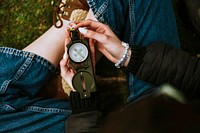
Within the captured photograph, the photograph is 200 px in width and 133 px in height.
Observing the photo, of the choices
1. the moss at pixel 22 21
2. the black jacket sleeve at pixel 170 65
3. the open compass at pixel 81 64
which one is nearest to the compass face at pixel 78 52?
the open compass at pixel 81 64

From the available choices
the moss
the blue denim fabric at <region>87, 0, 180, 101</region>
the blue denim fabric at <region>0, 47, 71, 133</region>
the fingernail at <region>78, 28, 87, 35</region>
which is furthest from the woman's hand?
the moss

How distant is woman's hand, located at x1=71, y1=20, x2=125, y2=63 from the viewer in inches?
49.6

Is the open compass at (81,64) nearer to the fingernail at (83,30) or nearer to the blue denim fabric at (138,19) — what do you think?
the fingernail at (83,30)

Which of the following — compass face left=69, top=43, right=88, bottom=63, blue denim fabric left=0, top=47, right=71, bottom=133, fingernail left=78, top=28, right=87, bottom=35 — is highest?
fingernail left=78, top=28, right=87, bottom=35

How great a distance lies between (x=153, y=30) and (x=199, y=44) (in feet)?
1.84

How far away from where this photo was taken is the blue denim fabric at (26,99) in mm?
1398

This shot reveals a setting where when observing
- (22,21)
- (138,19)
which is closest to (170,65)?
(138,19)

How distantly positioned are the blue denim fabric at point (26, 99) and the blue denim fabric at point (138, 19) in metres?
0.31

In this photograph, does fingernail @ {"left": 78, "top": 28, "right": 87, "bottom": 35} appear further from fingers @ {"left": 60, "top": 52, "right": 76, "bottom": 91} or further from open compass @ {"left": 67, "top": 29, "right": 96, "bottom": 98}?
fingers @ {"left": 60, "top": 52, "right": 76, "bottom": 91}

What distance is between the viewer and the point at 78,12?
61.2 inches

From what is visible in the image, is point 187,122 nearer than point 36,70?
Yes

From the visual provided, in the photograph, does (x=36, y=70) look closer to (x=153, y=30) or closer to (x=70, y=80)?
(x=70, y=80)

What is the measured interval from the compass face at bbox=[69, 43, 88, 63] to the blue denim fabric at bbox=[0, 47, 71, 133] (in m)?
0.23

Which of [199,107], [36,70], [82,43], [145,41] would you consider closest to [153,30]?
[145,41]
